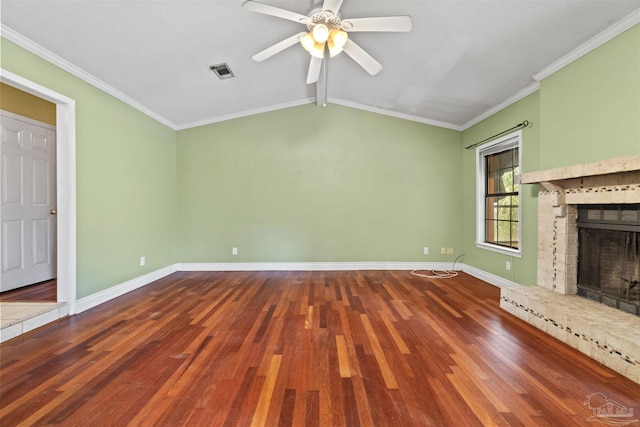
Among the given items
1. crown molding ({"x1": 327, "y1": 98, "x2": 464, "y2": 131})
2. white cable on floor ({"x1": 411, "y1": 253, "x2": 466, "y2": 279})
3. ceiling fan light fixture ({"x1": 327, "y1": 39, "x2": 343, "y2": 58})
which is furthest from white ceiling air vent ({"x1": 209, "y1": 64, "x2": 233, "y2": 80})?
white cable on floor ({"x1": 411, "y1": 253, "x2": 466, "y2": 279})

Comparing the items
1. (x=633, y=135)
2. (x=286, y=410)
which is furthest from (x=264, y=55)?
(x=633, y=135)

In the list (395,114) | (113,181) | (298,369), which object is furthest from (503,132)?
(113,181)

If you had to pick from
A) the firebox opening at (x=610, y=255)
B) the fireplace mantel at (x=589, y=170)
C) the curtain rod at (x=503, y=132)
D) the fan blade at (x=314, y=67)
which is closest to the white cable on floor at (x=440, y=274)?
the firebox opening at (x=610, y=255)

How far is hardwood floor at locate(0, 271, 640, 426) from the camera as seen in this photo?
4.91ft

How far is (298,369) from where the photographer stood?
1.91 meters

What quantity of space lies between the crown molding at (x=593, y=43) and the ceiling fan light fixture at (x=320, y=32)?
7.73ft

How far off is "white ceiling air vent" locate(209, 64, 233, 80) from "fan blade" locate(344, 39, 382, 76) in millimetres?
1669

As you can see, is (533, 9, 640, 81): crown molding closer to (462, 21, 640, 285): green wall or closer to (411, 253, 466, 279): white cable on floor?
(462, 21, 640, 285): green wall

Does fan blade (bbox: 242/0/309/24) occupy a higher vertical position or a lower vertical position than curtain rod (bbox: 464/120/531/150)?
higher

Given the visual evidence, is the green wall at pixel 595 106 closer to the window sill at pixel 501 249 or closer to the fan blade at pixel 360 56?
the window sill at pixel 501 249

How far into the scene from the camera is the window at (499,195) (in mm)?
3832

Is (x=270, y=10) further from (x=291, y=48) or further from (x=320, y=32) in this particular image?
(x=291, y=48)

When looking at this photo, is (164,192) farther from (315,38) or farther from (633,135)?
(633,135)

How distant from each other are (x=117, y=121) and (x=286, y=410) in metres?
3.88
